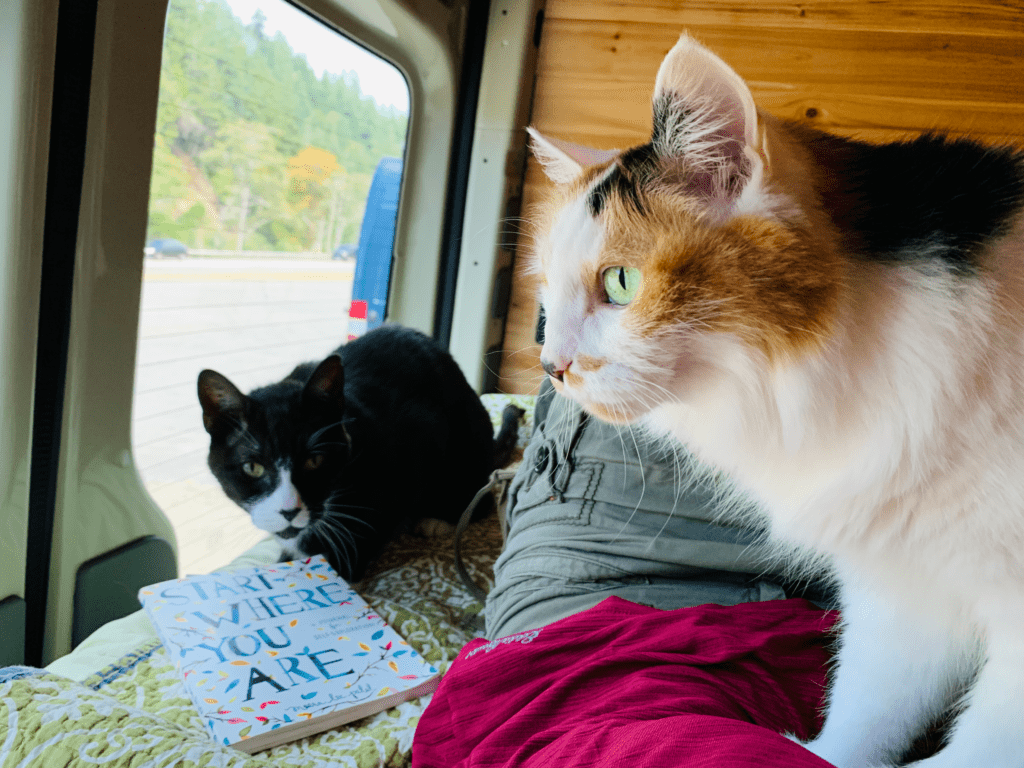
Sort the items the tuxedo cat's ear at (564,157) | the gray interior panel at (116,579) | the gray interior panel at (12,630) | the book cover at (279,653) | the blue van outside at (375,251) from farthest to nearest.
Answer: the blue van outside at (375,251), the gray interior panel at (116,579), the gray interior panel at (12,630), the book cover at (279,653), the tuxedo cat's ear at (564,157)

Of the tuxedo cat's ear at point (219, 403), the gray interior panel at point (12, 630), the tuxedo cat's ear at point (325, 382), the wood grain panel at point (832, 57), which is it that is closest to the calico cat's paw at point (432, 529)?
the tuxedo cat's ear at point (325, 382)

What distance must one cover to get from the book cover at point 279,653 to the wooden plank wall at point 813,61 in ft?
2.58

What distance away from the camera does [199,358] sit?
1.47 meters

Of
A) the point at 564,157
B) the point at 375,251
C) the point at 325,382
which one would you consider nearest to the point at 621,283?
the point at 564,157

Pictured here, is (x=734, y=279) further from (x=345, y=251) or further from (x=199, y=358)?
(x=345, y=251)

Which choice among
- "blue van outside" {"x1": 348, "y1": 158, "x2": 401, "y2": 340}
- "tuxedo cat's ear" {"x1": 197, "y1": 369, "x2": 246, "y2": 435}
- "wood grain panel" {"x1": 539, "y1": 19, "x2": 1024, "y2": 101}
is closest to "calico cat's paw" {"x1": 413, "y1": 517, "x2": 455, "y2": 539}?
"tuxedo cat's ear" {"x1": 197, "y1": 369, "x2": 246, "y2": 435}

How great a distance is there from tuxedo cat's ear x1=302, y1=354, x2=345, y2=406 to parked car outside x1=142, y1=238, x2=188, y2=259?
1.14ft

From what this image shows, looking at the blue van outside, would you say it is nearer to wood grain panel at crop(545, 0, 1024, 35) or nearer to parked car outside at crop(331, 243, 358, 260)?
parked car outside at crop(331, 243, 358, 260)

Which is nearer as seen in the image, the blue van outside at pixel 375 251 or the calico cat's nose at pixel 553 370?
the calico cat's nose at pixel 553 370

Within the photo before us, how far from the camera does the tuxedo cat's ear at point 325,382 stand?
4.13 ft

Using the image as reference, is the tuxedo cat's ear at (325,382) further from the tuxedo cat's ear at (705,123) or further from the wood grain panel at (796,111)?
the wood grain panel at (796,111)

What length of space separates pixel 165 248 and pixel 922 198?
119 centimetres

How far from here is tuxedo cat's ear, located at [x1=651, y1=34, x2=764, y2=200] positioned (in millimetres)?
539

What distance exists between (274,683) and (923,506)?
2.86 feet
